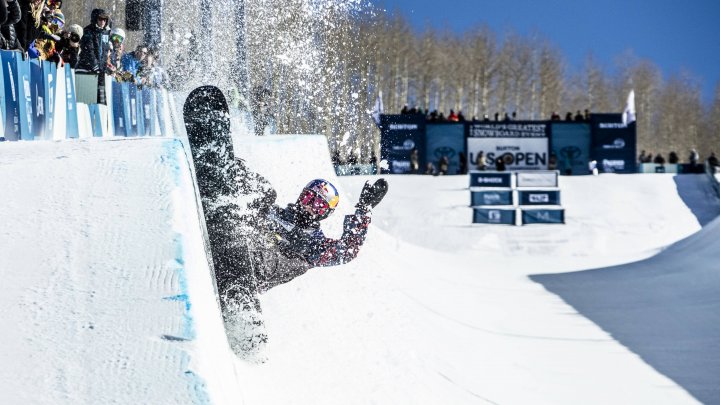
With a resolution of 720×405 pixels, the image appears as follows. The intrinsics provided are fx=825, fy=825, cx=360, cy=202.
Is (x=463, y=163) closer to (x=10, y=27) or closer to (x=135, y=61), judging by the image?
(x=135, y=61)

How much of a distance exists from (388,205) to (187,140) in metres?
17.4

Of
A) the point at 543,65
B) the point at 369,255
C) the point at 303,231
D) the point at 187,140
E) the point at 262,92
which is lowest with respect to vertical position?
the point at 369,255

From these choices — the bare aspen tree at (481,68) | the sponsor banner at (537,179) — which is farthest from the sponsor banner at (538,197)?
the bare aspen tree at (481,68)

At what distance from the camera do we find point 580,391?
577 centimetres

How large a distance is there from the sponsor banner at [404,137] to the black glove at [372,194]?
18.3m

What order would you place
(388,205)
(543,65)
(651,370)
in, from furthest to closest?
1. (543,65)
2. (388,205)
3. (651,370)

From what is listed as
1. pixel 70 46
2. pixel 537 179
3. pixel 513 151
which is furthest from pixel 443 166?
pixel 70 46

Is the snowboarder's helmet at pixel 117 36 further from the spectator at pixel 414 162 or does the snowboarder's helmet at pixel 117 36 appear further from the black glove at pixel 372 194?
the spectator at pixel 414 162

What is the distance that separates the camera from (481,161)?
23922 mm

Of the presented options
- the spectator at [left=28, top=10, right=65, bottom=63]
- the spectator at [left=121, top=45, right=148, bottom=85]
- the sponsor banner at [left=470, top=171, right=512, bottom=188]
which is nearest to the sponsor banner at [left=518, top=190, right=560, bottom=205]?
the sponsor banner at [left=470, top=171, right=512, bottom=188]

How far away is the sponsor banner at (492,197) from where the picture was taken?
19.4m

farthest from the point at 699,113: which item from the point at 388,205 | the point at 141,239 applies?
the point at 141,239

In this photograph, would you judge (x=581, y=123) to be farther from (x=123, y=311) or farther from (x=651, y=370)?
(x=123, y=311)

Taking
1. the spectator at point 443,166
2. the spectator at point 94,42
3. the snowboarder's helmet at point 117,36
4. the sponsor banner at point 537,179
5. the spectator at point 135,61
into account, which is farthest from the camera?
the spectator at point 443,166
